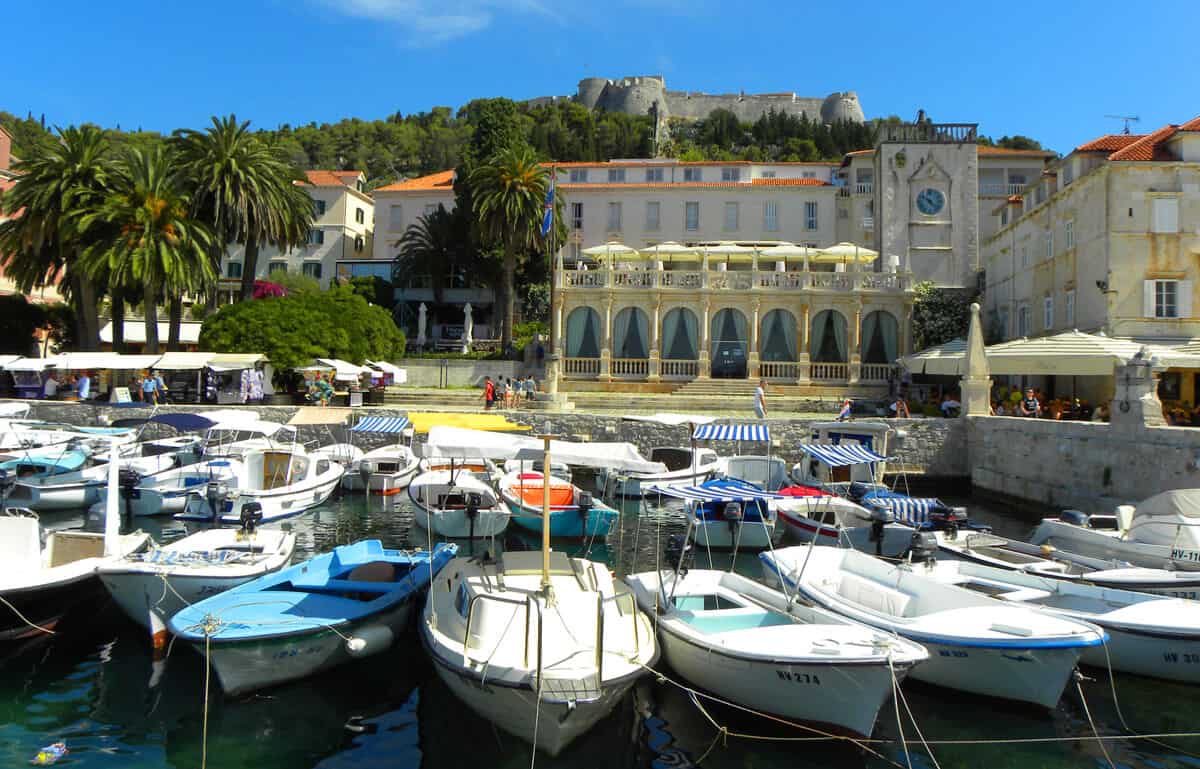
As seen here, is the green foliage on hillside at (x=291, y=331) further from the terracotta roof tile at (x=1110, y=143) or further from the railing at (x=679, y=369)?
the terracotta roof tile at (x=1110, y=143)

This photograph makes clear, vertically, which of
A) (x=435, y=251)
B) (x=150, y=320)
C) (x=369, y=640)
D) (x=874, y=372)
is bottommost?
(x=369, y=640)

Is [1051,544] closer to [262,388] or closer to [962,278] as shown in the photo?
[262,388]

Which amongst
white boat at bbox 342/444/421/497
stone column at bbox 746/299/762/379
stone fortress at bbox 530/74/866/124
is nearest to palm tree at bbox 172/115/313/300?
white boat at bbox 342/444/421/497

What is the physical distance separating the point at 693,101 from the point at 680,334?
12893 centimetres

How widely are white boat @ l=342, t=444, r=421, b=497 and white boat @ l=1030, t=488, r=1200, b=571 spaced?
66.2 feet

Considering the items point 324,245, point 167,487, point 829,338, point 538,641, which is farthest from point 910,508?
point 324,245

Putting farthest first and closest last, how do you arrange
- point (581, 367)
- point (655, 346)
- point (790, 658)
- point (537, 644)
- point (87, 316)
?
point (581, 367) → point (655, 346) → point (87, 316) → point (790, 658) → point (537, 644)

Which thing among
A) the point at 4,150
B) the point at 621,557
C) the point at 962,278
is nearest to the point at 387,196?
the point at 4,150

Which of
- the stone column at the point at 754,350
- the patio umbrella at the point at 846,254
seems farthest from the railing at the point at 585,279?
the patio umbrella at the point at 846,254

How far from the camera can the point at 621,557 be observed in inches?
826

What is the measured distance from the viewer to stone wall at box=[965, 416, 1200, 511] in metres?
22.8

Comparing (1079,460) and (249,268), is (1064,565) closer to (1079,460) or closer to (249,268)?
(1079,460)

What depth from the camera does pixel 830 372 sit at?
46438 millimetres

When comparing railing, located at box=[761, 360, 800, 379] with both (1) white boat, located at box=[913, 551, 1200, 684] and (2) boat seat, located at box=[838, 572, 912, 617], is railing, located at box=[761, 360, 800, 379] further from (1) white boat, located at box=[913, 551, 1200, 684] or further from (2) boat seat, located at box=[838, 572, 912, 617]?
(2) boat seat, located at box=[838, 572, 912, 617]
